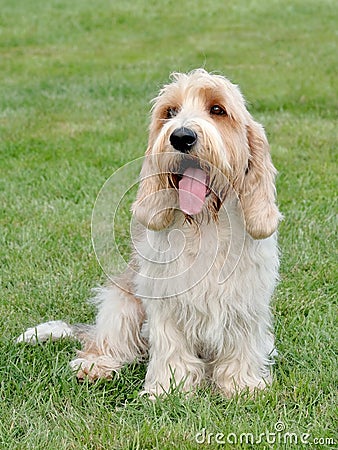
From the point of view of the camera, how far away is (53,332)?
4.19m

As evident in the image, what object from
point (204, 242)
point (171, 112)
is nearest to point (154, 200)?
point (204, 242)

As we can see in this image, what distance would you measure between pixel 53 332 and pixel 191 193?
1290mm

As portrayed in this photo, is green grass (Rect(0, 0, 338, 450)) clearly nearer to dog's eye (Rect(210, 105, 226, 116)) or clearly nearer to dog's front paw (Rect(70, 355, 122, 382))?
dog's front paw (Rect(70, 355, 122, 382))

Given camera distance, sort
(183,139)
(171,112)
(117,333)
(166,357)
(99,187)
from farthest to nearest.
Answer: (99,187) → (117,333) → (166,357) → (171,112) → (183,139)

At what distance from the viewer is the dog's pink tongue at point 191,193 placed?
3.40 m

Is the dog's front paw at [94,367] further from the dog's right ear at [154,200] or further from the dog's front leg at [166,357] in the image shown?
the dog's right ear at [154,200]

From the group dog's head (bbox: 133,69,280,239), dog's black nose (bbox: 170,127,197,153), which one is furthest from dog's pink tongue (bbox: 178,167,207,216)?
dog's black nose (bbox: 170,127,197,153)

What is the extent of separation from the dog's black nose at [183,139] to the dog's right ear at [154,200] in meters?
0.25

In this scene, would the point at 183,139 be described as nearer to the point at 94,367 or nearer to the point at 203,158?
the point at 203,158

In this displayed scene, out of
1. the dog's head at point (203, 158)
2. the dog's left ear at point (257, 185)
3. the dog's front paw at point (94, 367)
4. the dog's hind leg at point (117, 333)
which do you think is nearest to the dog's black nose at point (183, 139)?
the dog's head at point (203, 158)

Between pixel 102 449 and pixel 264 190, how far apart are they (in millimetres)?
1383

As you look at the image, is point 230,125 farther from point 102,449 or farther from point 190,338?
point 102,449

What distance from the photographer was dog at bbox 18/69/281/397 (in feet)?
11.2

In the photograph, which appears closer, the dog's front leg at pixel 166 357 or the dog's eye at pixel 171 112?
the dog's eye at pixel 171 112
